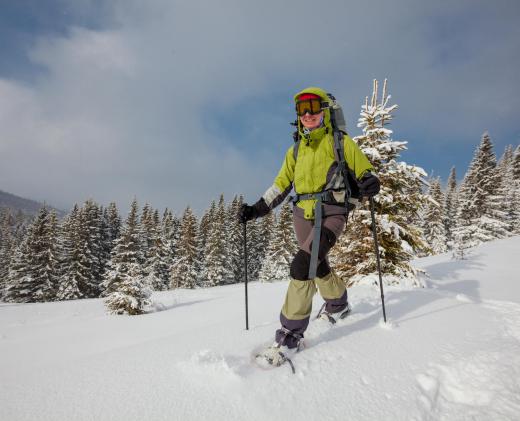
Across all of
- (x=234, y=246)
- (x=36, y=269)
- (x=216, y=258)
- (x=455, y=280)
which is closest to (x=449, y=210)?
(x=234, y=246)

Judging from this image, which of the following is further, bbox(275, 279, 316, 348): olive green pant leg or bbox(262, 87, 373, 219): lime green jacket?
bbox(262, 87, 373, 219): lime green jacket

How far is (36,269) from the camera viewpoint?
35188 millimetres

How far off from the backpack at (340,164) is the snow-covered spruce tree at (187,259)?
39567mm

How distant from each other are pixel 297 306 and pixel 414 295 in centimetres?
336

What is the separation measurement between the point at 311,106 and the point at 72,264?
136 feet

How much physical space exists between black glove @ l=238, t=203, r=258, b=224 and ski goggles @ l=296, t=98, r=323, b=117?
4.15 feet

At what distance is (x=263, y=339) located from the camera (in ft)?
9.86

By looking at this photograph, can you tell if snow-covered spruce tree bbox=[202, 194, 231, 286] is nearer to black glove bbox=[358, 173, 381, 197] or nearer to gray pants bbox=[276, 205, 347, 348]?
A: gray pants bbox=[276, 205, 347, 348]

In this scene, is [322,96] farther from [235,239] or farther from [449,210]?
[449,210]

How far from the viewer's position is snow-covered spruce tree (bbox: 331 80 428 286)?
8.06m

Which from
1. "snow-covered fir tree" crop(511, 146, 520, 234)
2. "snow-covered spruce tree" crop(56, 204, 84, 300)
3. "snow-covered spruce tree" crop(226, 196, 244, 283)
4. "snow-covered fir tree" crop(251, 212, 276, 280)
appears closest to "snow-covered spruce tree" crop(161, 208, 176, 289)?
"snow-covered spruce tree" crop(226, 196, 244, 283)

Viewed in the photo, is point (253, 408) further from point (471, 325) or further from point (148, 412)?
point (471, 325)

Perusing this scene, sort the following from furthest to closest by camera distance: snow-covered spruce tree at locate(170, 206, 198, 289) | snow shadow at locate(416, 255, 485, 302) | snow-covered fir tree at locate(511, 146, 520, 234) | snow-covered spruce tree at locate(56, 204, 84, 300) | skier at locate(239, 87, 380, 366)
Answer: snow-covered spruce tree at locate(170, 206, 198, 289), snow-covered fir tree at locate(511, 146, 520, 234), snow-covered spruce tree at locate(56, 204, 84, 300), snow shadow at locate(416, 255, 485, 302), skier at locate(239, 87, 380, 366)

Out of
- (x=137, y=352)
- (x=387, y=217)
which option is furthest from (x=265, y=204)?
(x=387, y=217)
